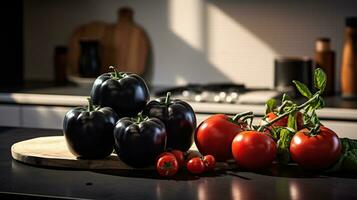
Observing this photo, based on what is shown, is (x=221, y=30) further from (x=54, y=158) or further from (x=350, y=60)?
(x=54, y=158)

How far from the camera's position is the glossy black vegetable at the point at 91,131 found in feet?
5.48

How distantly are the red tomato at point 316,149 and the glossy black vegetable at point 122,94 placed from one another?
39cm


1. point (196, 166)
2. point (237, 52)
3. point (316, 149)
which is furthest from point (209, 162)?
point (237, 52)

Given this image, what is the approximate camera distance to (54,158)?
66.5 inches

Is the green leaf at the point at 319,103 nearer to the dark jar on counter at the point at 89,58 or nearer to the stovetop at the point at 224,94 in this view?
the stovetop at the point at 224,94

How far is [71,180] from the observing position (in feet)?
5.03

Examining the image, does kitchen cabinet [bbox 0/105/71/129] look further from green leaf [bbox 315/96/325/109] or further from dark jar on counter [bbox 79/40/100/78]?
green leaf [bbox 315/96/325/109]

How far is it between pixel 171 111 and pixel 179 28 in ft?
6.71

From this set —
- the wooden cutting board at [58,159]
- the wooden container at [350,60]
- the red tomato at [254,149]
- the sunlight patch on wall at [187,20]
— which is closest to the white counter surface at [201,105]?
the wooden container at [350,60]

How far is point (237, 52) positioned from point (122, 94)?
1950mm

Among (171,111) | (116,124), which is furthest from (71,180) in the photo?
(171,111)

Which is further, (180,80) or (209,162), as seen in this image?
(180,80)

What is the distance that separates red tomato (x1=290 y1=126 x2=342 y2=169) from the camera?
160 centimetres

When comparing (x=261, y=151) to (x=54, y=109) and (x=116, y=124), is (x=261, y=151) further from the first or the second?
(x=54, y=109)
